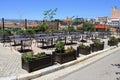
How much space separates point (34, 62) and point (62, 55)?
1.84 metres

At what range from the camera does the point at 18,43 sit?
1381 cm

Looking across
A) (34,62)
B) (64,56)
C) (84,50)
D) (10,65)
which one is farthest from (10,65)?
(84,50)

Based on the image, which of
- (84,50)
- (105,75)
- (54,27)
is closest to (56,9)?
(54,27)

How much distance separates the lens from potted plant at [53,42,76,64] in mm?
9359

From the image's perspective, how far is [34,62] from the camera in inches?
310

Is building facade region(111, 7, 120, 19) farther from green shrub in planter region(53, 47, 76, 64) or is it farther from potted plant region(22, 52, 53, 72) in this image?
potted plant region(22, 52, 53, 72)

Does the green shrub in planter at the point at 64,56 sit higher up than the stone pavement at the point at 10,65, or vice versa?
the green shrub in planter at the point at 64,56

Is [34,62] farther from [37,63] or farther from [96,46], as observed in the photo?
[96,46]

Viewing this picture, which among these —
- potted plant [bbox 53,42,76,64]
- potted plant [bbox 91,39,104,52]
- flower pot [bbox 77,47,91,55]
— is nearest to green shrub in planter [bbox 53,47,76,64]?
potted plant [bbox 53,42,76,64]

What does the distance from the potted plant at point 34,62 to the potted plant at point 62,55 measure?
2.46ft

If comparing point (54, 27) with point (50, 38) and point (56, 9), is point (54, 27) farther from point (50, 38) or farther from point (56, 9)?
point (50, 38)

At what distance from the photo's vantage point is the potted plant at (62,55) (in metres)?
9.36

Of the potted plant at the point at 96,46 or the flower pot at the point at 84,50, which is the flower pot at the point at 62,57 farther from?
the potted plant at the point at 96,46

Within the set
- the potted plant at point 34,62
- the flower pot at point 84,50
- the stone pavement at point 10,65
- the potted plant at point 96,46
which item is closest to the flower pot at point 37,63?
the potted plant at point 34,62
